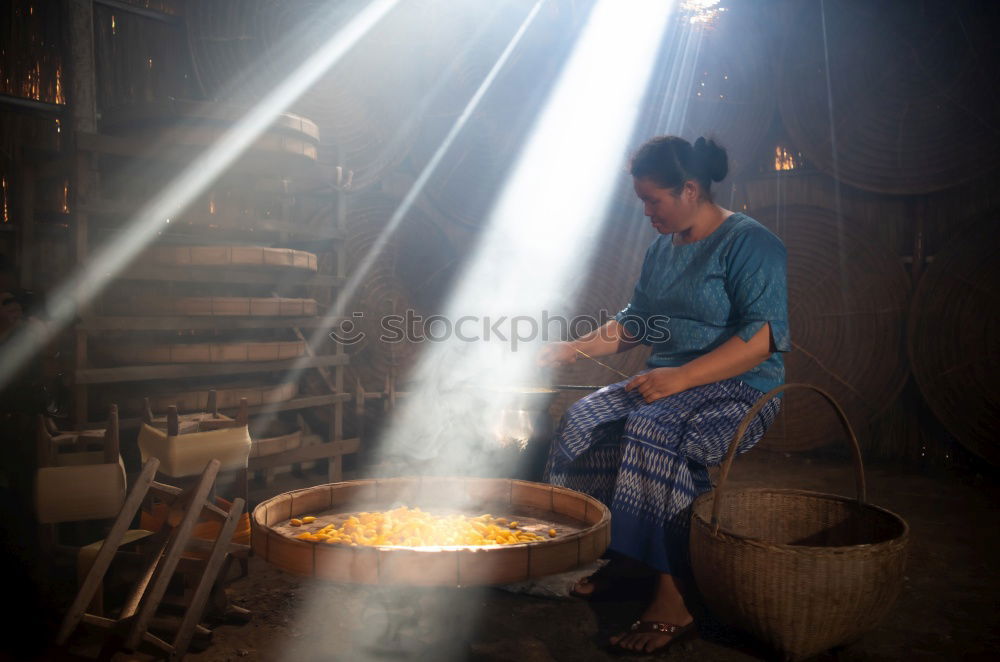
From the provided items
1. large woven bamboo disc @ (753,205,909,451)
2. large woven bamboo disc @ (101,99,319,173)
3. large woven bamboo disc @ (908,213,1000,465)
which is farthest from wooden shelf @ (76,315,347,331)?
large woven bamboo disc @ (908,213,1000,465)

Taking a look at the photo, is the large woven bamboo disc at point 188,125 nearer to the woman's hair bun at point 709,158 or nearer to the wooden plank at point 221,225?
the wooden plank at point 221,225

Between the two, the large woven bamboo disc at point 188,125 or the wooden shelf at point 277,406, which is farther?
the large woven bamboo disc at point 188,125

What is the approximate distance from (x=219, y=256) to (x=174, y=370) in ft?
2.25

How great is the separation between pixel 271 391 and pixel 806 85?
495cm

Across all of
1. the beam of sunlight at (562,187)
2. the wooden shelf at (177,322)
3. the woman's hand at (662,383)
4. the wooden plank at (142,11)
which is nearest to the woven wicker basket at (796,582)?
the woman's hand at (662,383)

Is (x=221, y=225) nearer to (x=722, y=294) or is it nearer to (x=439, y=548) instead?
(x=722, y=294)

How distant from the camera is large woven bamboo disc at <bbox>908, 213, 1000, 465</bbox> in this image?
5.12 metres

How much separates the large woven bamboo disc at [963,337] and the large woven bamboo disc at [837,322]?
218 mm

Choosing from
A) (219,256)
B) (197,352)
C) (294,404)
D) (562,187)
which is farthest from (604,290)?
(197,352)

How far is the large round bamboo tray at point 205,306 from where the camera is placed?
3887 mm

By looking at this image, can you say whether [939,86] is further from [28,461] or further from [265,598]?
[28,461]

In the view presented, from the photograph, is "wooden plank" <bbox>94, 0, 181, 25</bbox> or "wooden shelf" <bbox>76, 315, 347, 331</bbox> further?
"wooden plank" <bbox>94, 0, 181, 25</bbox>

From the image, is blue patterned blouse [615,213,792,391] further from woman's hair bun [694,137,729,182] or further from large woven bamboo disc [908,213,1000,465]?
large woven bamboo disc [908,213,1000,465]

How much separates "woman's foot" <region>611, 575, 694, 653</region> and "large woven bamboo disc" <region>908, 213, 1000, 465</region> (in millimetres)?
3843
